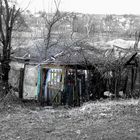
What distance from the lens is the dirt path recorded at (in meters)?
6.25

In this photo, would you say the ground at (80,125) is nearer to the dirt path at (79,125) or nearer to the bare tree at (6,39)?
the dirt path at (79,125)

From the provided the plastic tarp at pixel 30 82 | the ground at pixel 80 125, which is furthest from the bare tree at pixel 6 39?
the ground at pixel 80 125

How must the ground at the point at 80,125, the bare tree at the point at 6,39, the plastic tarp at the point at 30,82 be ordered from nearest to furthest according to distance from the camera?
the ground at the point at 80,125
the plastic tarp at the point at 30,82
the bare tree at the point at 6,39

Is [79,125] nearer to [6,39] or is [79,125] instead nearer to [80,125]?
[80,125]

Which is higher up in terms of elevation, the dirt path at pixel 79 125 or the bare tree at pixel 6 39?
the bare tree at pixel 6 39

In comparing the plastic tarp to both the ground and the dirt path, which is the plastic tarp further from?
the dirt path

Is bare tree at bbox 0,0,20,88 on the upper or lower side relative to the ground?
upper

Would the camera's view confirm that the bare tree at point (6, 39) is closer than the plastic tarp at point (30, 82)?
No

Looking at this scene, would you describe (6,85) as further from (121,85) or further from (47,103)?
(121,85)

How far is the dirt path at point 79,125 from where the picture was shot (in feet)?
20.5

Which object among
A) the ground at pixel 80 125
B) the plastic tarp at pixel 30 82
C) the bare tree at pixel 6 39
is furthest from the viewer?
the bare tree at pixel 6 39

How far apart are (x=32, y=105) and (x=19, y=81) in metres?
1.72

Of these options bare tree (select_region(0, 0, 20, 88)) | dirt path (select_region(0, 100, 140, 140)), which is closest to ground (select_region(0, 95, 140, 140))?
dirt path (select_region(0, 100, 140, 140))

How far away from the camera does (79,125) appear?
7.05m
